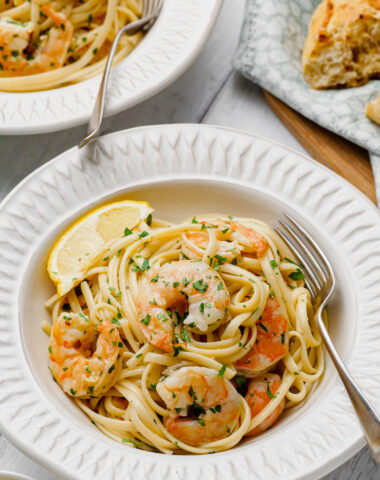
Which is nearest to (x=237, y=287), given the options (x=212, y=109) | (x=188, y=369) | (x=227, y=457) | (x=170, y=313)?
(x=170, y=313)

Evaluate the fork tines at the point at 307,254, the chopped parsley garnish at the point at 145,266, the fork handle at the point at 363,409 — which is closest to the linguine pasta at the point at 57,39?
the chopped parsley garnish at the point at 145,266

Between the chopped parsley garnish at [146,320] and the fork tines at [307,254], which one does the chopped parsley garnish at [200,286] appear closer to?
the chopped parsley garnish at [146,320]

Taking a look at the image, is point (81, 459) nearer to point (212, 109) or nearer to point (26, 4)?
point (212, 109)

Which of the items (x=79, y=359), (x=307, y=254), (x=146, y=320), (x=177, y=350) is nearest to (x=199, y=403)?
(x=177, y=350)

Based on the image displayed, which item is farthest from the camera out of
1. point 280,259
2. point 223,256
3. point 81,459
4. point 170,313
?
point 280,259

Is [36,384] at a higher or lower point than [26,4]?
lower

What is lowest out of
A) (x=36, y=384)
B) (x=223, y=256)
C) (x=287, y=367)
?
(x=36, y=384)

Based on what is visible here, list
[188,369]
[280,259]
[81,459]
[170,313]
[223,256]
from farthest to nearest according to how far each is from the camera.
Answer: [280,259] < [223,256] < [170,313] < [188,369] < [81,459]

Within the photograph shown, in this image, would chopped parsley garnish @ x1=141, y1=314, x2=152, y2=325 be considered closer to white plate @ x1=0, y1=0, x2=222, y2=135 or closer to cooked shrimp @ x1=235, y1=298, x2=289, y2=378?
cooked shrimp @ x1=235, y1=298, x2=289, y2=378
